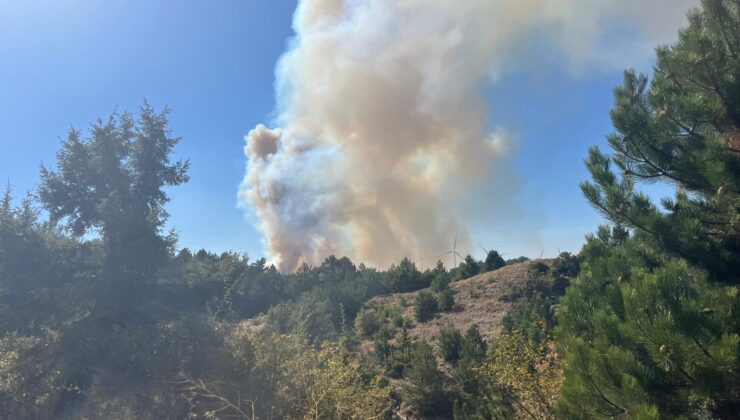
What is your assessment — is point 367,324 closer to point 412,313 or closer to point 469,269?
point 412,313

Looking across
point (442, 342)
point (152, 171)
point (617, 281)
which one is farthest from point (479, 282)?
point (617, 281)

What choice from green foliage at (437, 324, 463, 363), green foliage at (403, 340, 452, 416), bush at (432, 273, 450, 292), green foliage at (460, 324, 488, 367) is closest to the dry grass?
bush at (432, 273, 450, 292)

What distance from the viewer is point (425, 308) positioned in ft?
73.4

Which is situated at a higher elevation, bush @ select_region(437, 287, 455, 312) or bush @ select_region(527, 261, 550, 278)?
bush @ select_region(527, 261, 550, 278)

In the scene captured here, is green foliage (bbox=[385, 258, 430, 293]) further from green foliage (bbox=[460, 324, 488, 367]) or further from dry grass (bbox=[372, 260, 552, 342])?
green foliage (bbox=[460, 324, 488, 367])

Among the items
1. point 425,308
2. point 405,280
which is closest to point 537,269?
point 425,308

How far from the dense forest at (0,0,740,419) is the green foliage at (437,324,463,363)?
0.07 metres

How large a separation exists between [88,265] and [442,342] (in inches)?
548

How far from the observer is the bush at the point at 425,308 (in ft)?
72.5

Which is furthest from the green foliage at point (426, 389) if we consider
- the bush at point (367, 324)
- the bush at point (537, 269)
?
the bush at point (537, 269)

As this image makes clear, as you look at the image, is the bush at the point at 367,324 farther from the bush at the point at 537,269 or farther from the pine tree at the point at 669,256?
the pine tree at the point at 669,256

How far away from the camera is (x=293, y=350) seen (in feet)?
35.5

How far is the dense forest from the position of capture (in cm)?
465

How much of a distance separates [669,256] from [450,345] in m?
10.2
